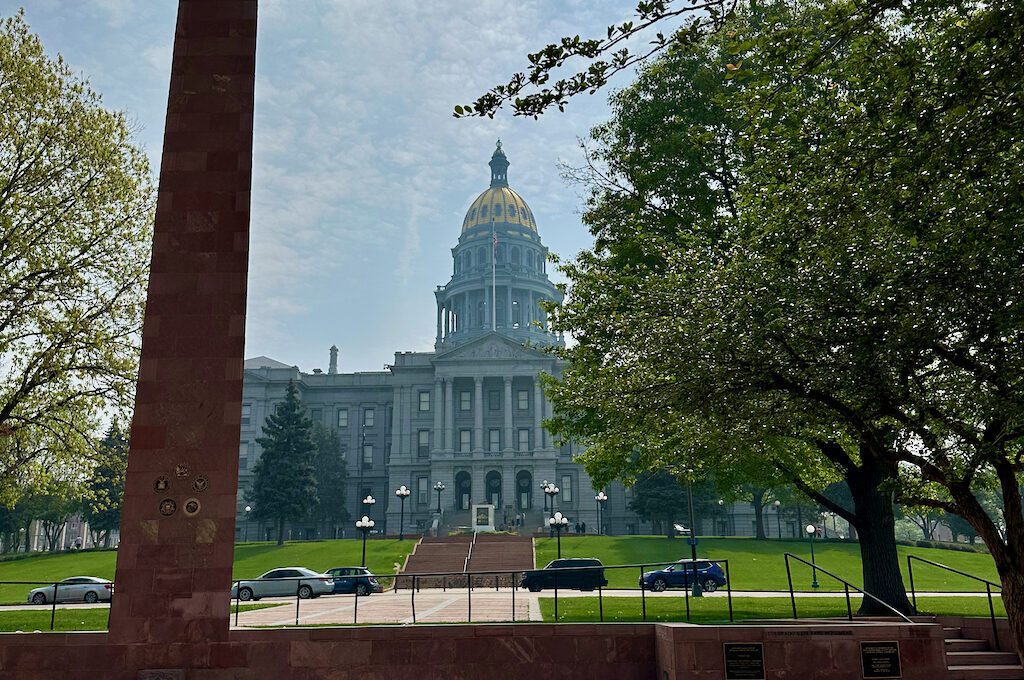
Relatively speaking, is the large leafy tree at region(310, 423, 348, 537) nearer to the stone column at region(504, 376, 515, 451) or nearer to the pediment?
the pediment

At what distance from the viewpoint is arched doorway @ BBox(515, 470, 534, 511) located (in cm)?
9006

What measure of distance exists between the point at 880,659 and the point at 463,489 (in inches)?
3254

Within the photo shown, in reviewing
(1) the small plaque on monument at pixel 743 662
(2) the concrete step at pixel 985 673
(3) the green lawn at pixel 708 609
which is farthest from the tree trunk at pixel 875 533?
(1) the small plaque on monument at pixel 743 662

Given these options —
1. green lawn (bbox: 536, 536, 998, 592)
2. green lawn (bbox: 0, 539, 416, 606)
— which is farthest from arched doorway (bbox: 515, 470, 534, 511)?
green lawn (bbox: 0, 539, 416, 606)

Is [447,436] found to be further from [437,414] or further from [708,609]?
[708,609]

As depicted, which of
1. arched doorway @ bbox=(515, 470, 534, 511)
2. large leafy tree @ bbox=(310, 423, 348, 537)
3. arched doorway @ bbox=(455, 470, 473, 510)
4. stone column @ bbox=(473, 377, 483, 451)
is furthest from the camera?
stone column @ bbox=(473, 377, 483, 451)

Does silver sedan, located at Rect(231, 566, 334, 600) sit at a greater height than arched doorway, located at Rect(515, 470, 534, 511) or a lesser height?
lesser

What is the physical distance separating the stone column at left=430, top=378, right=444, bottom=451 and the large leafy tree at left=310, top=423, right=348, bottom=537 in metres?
10.3

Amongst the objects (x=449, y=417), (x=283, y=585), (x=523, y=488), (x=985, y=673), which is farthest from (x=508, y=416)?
(x=985, y=673)

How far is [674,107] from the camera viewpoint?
23531 mm

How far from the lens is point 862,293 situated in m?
13.7

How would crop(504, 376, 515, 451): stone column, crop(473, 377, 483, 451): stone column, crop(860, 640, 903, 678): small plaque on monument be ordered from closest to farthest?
1. crop(860, 640, 903, 678): small plaque on monument
2. crop(504, 376, 515, 451): stone column
3. crop(473, 377, 483, 451): stone column

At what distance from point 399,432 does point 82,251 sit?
73733 millimetres

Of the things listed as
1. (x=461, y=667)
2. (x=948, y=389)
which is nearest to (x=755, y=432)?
(x=948, y=389)
